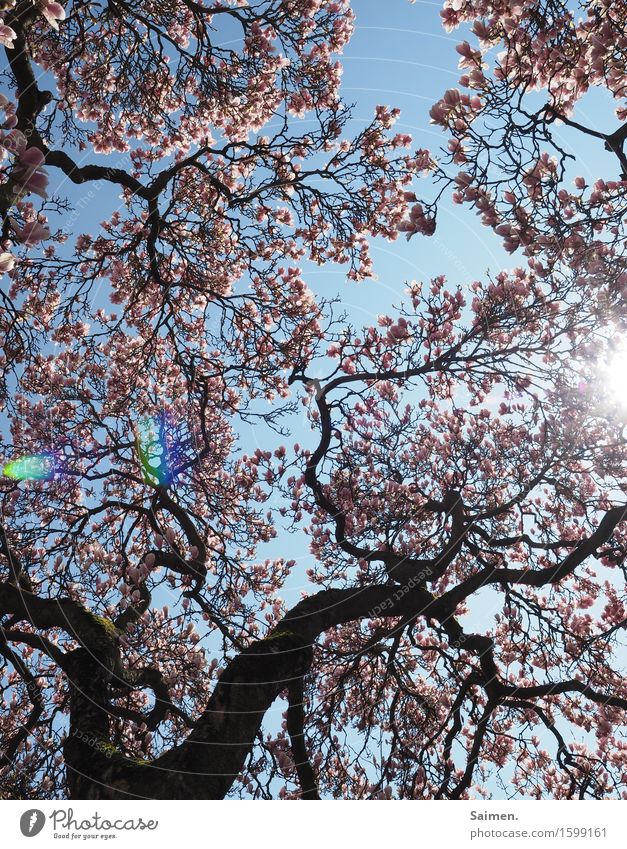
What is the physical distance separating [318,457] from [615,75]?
16.4ft

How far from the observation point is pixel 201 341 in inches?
344

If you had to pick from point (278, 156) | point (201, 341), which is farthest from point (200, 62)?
point (201, 341)

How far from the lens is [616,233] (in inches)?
161

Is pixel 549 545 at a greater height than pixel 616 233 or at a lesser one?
lesser

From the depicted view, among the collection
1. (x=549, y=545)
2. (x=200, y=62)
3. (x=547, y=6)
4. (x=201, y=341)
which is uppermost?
(x=200, y=62)

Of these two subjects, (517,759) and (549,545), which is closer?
(549,545)

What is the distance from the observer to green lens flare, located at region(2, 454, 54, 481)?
7973mm

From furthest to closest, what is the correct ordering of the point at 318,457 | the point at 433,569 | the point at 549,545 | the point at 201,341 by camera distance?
the point at 201,341 < the point at 318,457 < the point at 549,545 < the point at 433,569

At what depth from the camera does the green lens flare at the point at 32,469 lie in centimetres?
797

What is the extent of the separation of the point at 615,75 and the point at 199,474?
6487 millimetres

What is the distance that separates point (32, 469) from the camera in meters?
8.06
